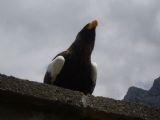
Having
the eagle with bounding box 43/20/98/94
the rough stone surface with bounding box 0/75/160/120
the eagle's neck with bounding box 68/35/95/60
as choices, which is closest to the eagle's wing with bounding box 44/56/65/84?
the eagle with bounding box 43/20/98/94

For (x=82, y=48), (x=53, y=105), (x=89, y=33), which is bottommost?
(x=53, y=105)

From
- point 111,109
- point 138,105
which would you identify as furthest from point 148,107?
point 111,109

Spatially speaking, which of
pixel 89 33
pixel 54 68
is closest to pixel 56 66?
pixel 54 68

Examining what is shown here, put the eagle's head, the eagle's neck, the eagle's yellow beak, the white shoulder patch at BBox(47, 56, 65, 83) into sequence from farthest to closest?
the eagle's head
the eagle's yellow beak
the eagle's neck
the white shoulder patch at BBox(47, 56, 65, 83)

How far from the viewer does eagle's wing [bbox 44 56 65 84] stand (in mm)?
6871

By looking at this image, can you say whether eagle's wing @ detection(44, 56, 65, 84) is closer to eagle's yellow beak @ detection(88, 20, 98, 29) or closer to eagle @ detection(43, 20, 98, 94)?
eagle @ detection(43, 20, 98, 94)

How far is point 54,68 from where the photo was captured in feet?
22.8

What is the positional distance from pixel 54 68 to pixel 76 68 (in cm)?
31

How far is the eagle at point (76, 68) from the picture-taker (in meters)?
6.88

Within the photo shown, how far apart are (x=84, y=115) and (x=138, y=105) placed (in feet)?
1.58

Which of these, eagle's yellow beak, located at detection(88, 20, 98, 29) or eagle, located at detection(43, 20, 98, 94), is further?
eagle's yellow beak, located at detection(88, 20, 98, 29)

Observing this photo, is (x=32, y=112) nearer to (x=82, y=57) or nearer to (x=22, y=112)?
(x=22, y=112)

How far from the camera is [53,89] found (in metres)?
3.99

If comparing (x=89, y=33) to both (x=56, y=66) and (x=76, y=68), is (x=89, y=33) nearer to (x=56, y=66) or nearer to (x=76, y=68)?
(x=76, y=68)
